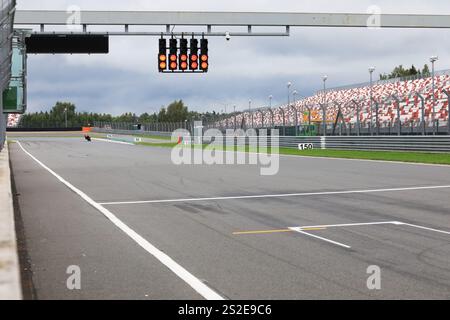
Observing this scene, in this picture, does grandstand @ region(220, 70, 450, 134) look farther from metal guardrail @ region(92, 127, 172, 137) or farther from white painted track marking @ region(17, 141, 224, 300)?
metal guardrail @ region(92, 127, 172, 137)

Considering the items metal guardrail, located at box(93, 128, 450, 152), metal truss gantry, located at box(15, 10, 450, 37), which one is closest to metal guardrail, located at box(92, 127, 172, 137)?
metal guardrail, located at box(93, 128, 450, 152)

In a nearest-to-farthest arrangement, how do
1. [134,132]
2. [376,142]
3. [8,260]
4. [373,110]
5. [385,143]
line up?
[8,260], [385,143], [376,142], [373,110], [134,132]

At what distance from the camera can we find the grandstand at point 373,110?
31.3 meters

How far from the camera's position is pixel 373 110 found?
37562 millimetres

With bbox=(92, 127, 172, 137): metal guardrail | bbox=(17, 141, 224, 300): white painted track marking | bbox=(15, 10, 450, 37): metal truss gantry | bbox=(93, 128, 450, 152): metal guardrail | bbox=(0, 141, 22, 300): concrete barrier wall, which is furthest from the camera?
bbox=(92, 127, 172, 137): metal guardrail

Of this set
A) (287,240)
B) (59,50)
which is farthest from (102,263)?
(59,50)

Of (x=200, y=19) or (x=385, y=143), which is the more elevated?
(x=200, y=19)

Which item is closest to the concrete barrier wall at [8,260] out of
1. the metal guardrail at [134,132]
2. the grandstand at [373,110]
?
the grandstand at [373,110]

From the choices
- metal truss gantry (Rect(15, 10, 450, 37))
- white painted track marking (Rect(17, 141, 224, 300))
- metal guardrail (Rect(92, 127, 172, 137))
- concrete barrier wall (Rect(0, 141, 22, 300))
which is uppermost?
metal truss gantry (Rect(15, 10, 450, 37))

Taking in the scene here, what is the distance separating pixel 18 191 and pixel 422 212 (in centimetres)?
933

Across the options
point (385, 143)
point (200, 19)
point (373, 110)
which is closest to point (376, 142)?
point (385, 143)

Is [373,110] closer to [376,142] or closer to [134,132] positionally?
[376,142]

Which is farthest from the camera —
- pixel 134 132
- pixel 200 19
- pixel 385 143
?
pixel 134 132

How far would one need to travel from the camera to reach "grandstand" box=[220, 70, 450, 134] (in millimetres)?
31283
